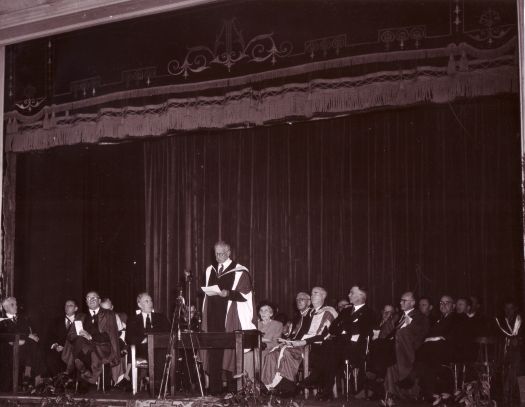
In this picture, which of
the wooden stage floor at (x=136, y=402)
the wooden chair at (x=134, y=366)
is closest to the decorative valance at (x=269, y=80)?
the wooden chair at (x=134, y=366)

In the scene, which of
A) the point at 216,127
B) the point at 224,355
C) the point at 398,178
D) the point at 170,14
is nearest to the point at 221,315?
the point at 224,355

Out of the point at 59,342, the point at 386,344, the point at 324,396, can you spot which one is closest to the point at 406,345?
the point at 386,344

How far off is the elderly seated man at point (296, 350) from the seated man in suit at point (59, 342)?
127 inches

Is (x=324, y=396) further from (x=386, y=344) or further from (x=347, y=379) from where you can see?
(x=386, y=344)

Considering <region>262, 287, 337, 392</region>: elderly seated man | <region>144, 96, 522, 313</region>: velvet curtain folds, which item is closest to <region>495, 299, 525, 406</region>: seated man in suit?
<region>144, 96, 522, 313</region>: velvet curtain folds

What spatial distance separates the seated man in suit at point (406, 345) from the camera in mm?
9672

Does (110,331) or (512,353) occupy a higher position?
(110,331)

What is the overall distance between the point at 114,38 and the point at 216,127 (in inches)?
86.0

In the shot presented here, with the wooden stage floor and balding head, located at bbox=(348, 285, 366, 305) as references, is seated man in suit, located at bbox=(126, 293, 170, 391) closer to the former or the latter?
the wooden stage floor

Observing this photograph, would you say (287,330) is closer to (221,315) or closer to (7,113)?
(221,315)

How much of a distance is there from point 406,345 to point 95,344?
4184mm

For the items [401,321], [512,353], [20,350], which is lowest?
[20,350]

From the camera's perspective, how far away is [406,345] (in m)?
9.72

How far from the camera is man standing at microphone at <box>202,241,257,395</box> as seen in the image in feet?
33.9
